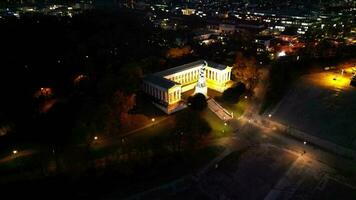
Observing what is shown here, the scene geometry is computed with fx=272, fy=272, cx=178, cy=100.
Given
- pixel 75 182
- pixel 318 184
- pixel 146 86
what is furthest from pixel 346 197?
pixel 146 86

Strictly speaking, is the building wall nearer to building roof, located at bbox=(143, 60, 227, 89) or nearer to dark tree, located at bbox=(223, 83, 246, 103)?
building roof, located at bbox=(143, 60, 227, 89)

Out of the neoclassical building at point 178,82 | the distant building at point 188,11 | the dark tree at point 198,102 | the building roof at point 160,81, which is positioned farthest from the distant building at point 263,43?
the distant building at point 188,11

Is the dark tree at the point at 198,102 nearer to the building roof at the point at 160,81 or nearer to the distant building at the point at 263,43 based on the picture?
the building roof at the point at 160,81

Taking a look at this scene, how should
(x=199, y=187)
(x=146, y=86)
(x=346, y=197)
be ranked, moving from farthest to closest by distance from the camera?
(x=146, y=86), (x=199, y=187), (x=346, y=197)

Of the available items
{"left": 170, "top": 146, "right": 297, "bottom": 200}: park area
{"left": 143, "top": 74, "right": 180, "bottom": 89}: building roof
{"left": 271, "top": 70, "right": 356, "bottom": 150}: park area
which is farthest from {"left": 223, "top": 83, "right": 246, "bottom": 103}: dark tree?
{"left": 170, "top": 146, "right": 297, "bottom": 200}: park area

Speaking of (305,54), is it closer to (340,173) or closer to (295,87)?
(295,87)

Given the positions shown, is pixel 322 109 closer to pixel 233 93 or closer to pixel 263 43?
pixel 233 93

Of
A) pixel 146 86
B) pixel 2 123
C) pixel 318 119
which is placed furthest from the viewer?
pixel 146 86
